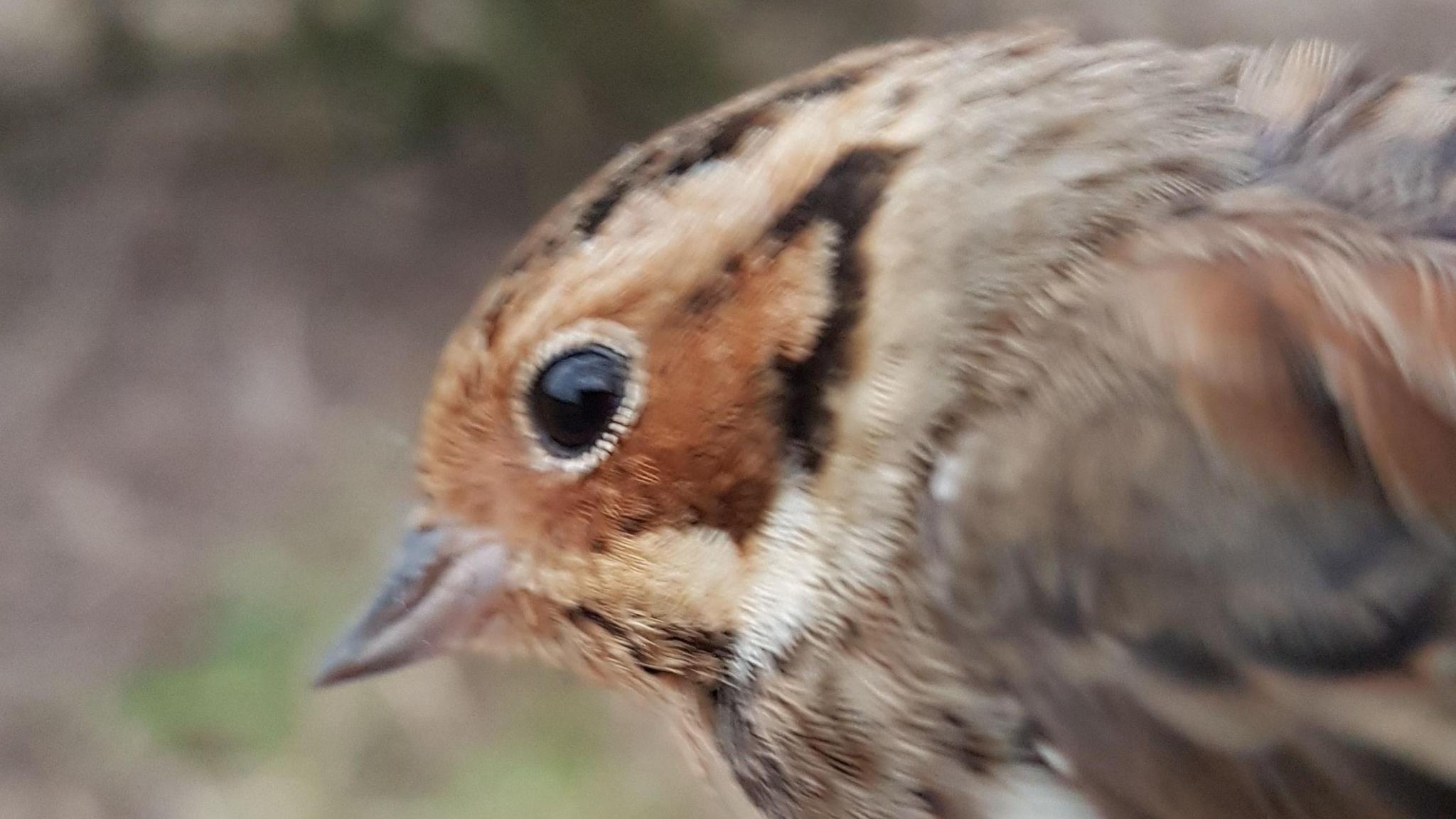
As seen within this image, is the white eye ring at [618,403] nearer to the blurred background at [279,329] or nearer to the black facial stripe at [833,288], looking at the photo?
the black facial stripe at [833,288]

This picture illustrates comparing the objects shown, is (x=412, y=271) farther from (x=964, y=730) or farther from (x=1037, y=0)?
(x=964, y=730)

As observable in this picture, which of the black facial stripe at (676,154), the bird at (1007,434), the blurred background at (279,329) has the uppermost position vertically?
the blurred background at (279,329)

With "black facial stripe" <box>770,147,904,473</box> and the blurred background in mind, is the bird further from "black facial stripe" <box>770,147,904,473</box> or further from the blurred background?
the blurred background

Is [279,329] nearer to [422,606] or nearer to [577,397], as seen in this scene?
[422,606]

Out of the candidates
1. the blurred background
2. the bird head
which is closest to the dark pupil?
the bird head

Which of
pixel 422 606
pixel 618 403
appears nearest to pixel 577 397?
pixel 618 403

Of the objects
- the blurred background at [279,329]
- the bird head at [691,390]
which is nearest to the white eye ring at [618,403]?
the bird head at [691,390]
